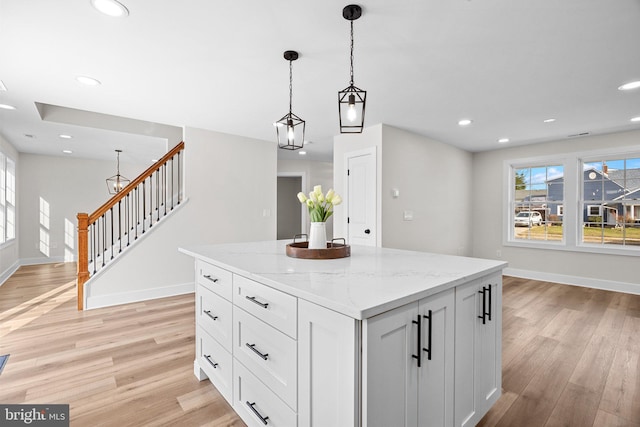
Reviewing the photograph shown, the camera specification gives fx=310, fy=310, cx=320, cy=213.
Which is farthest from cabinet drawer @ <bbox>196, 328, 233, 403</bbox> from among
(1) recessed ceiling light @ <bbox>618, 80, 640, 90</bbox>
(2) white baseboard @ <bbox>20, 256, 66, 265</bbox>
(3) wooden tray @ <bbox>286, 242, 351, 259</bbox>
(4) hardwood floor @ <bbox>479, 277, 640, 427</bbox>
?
(2) white baseboard @ <bbox>20, 256, 66, 265</bbox>

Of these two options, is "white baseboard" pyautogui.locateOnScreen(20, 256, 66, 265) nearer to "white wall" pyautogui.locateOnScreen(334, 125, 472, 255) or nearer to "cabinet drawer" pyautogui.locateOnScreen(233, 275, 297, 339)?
"white wall" pyautogui.locateOnScreen(334, 125, 472, 255)

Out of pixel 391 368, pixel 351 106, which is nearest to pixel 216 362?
pixel 391 368

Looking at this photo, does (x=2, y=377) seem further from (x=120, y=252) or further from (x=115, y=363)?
(x=120, y=252)

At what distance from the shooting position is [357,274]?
4.76 ft

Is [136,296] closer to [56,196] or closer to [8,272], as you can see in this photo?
[8,272]

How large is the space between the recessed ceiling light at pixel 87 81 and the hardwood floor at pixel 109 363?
2.36 metres

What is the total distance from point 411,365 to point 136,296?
3923 millimetres

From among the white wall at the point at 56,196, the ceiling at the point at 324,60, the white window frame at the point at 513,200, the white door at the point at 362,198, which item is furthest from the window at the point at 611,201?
the white wall at the point at 56,196

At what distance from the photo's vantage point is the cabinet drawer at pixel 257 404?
52.8 inches

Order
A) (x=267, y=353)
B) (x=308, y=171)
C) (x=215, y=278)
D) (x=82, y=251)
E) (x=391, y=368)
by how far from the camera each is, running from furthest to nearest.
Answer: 1. (x=308, y=171)
2. (x=82, y=251)
3. (x=215, y=278)
4. (x=267, y=353)
5. (x=391, y=368)

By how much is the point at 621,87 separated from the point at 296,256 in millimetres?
3494

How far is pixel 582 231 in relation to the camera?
16.6 feet

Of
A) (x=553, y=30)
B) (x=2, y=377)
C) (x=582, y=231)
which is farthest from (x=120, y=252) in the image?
(x=582, y=231)

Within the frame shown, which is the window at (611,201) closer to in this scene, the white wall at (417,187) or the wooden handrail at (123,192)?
the white wall at (417,187)
